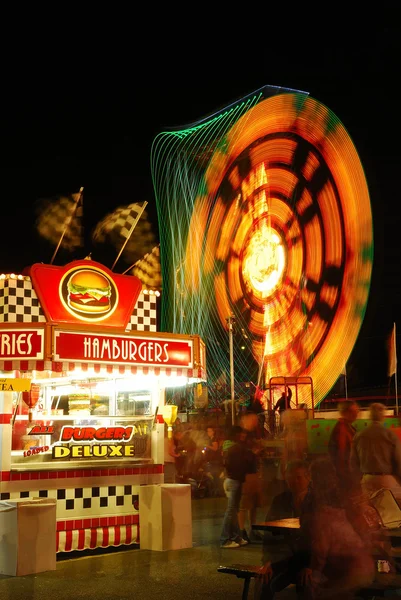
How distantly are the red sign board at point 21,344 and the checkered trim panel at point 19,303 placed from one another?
325 mm

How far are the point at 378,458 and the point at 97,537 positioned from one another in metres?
3.95

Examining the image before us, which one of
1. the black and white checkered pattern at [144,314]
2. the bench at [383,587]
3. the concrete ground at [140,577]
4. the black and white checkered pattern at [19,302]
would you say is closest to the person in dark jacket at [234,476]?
the concrete ground at [140,577]

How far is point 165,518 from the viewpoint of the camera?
9.16 metres

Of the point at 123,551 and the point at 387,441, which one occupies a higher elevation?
the point at 387,441

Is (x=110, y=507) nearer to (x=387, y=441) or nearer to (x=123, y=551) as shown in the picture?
(x=123, y=551)

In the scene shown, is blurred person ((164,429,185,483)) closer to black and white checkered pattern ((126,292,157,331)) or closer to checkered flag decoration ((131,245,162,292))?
checkered flag decoration ((131,245,162,292))

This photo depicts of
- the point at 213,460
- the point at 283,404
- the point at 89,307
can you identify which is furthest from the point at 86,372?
the point at 283,404

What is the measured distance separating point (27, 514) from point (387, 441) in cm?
381

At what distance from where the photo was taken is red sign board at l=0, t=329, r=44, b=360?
29.1 ft

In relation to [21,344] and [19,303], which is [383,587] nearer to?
[21,344]

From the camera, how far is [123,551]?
943 cm

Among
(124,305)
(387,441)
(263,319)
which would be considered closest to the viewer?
(387,441)

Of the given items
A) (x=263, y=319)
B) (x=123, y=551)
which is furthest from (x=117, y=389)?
(x=263, y=319)

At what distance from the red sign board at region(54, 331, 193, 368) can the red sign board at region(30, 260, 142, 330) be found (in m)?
0.33
